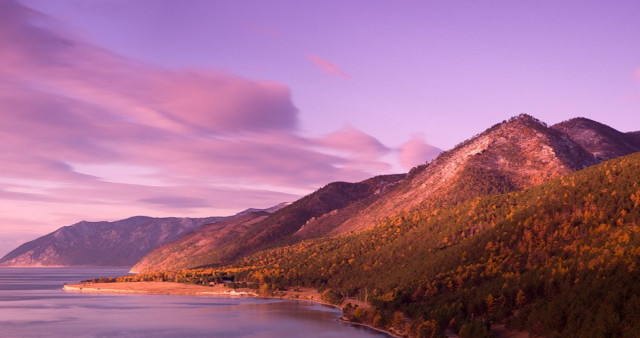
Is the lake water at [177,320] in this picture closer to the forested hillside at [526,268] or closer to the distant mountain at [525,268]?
the forested hillside at [526,268]

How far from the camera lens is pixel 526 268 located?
124m

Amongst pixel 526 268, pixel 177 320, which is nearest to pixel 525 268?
pixel 526 268

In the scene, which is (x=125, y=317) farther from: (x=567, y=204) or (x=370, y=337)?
(x=567, y=204)

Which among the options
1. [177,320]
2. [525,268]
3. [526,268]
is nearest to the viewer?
[526,268]

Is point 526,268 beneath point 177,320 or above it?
above

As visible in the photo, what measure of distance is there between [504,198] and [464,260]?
57.0 m

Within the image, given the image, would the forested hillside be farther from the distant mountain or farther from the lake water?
the lake water

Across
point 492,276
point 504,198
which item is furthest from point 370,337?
point 504,198

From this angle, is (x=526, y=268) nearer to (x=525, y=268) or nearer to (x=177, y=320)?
(x=525, y=268)

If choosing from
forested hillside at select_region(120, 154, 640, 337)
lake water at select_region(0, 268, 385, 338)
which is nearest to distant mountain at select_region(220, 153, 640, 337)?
forested hillside at select_region(120, 154, 640, 337)

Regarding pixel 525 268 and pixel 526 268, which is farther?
pixel 525 268

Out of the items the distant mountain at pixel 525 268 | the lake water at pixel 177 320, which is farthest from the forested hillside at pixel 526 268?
the lake water at pixel 177 320

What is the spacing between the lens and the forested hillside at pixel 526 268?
8756 centimetres

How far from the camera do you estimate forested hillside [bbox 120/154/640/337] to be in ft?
287
